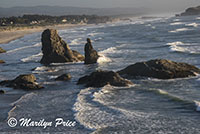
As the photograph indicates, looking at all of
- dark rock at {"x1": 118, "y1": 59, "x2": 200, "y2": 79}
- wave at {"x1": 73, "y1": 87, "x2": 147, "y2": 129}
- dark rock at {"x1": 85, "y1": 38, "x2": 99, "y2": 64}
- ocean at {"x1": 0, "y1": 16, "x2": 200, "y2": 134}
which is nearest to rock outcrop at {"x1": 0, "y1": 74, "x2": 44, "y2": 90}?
ocean at {"x1": 0, "y1": 16, "x2": 200, "y2": 134}

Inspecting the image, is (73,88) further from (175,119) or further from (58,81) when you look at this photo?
(175,119)

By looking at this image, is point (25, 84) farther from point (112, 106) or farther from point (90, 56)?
point (90, 56)

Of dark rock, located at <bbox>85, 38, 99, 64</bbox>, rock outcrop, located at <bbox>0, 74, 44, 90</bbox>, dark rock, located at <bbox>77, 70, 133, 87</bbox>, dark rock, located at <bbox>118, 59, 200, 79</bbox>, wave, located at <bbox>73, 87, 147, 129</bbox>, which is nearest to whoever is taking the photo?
wave, located at <bbox>73, 87, 147, 129</bbox>

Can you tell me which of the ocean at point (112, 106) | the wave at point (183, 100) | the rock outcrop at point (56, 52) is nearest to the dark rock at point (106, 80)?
the ocean at point (112, 106)

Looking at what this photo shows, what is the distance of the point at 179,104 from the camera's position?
17328 millimetres

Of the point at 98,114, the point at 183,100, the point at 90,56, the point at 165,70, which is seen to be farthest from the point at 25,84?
the point at 90,56

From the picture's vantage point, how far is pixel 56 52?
36250 mm

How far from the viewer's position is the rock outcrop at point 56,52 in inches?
1406

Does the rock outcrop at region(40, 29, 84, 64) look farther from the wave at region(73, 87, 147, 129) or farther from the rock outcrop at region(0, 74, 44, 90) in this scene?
the wave at region(73, 87, 147, 129)

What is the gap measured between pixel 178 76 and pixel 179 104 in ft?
22.2

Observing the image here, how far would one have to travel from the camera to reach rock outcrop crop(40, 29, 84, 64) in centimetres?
3572

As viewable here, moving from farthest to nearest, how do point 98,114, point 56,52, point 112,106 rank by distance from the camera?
point 56,52
point 112,106
point 98,114

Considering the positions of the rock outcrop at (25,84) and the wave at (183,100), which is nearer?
the wave at (183,100)

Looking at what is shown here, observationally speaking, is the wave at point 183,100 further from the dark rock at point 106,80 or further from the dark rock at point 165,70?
the dark rock at point 165,70
